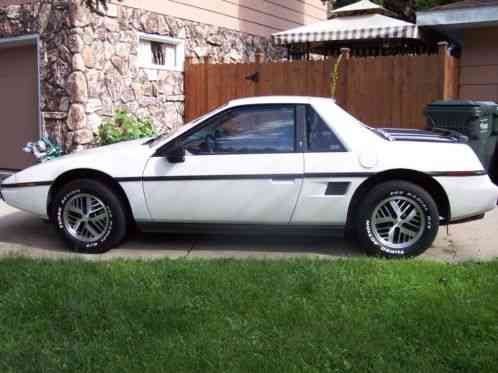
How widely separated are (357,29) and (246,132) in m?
6.98

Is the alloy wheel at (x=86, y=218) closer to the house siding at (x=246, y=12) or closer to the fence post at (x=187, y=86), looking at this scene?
the house siding at (x=246, y=12)

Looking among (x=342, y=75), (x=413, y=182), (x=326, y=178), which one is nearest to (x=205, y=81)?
(x=342, y=75)

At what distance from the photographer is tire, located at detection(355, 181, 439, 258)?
A: 6094 millimetres

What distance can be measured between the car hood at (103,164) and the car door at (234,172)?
0.14 meters

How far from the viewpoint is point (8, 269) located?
5.70 metres

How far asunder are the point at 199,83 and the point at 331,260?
6.93 m

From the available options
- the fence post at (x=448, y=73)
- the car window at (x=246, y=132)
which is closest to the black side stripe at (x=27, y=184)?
the car window at (x=246, y=132)

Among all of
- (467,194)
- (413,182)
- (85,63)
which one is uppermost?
(85,63)

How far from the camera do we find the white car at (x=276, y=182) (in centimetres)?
614

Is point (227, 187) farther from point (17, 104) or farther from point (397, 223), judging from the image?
point (17, 104)

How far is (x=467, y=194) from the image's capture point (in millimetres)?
6152

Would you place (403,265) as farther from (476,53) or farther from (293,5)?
(293,5)

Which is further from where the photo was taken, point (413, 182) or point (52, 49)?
point (52, 49)

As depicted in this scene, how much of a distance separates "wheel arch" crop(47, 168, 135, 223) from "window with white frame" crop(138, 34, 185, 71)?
525cm
